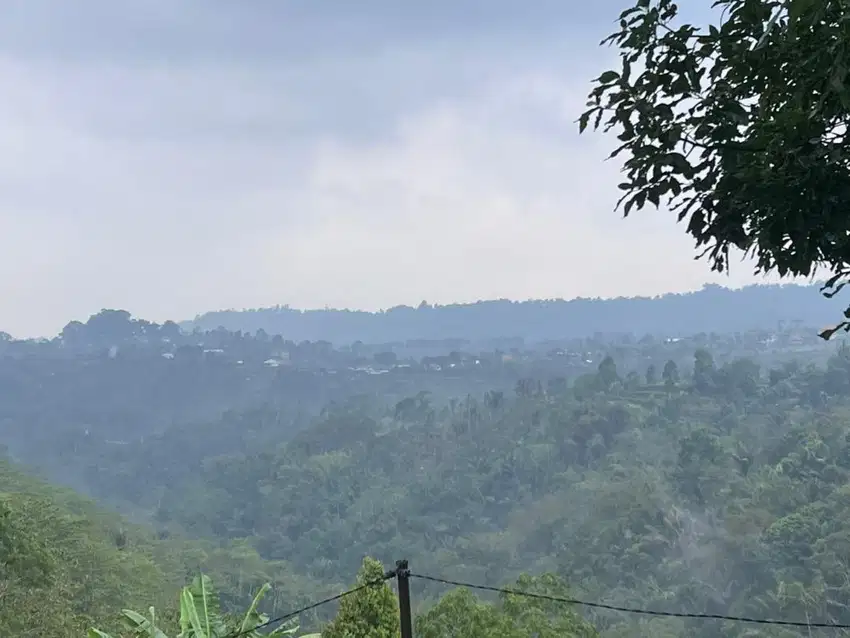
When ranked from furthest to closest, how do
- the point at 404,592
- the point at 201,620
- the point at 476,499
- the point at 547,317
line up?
the point at 547,317, the point at 476,499, the point at 201,620, the point at 404,592

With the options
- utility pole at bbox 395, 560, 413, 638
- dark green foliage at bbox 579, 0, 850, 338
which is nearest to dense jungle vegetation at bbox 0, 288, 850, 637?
utility pole at bbox 395, 560, 413, 638

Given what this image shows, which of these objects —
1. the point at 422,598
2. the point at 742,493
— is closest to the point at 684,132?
the point at 422,598

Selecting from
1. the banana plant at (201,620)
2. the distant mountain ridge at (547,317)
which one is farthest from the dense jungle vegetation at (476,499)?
the distant mountain ridge at (547,317)

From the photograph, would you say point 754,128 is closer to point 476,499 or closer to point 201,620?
point 201,620

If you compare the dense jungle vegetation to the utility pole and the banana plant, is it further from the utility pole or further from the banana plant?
the utility pole

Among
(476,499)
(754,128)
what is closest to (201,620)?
(754,128)

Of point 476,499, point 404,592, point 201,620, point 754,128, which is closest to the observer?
point 754,128

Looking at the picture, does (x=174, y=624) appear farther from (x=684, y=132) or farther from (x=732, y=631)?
(x=732, y=631)

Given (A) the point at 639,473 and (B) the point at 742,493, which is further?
(A) the point at 639,473
